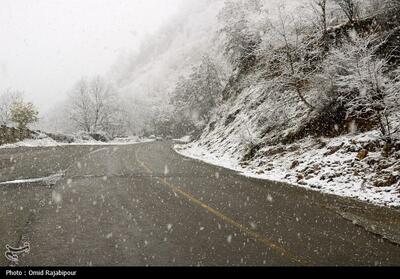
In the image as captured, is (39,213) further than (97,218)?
Yes

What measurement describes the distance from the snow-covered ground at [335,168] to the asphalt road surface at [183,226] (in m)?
0.88

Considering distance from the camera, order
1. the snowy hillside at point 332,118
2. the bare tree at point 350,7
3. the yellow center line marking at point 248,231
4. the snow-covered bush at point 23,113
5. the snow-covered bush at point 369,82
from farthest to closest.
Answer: the snow-covered bush at point 23,113
the bare tree at point 350,7
the snow-covered bush at point 369,82
the snowy hillside at point 332,118
the yellow center line marking at point 248,231

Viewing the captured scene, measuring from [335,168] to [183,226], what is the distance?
6.93 metres

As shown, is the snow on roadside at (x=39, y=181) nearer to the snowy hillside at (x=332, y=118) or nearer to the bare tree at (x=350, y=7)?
the snowy hillside at (x=332, y=118)

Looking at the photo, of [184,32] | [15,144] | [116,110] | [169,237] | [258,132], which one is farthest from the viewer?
[184,32]

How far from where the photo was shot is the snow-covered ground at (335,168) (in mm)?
10461

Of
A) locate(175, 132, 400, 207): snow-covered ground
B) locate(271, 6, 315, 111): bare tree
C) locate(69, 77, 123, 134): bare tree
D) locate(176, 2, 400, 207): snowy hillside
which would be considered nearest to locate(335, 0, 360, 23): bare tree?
locate(176, 2, 400, 207): snowy hillside

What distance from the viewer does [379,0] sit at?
62.5 feet

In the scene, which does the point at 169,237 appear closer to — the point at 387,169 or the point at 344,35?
the point at 387,169

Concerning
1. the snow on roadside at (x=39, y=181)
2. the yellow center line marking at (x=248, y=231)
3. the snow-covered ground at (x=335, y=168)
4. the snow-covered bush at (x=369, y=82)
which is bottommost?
the snow-covered ground at (x=335, y=168)

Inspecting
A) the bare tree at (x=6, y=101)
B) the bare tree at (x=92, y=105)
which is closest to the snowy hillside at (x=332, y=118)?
the bare tree at (x=92, y=105)

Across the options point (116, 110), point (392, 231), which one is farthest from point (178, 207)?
point (116, 110)

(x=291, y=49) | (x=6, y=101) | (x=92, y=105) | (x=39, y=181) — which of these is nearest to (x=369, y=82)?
(x=291, y=49)

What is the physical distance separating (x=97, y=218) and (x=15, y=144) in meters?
31.8
